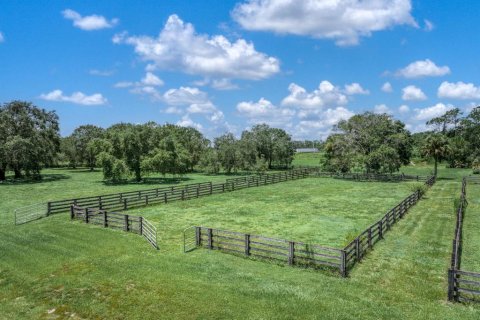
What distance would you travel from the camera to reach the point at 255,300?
10.2m

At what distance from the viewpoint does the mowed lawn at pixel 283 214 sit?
18.5 metres

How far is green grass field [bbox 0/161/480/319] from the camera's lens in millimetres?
9664

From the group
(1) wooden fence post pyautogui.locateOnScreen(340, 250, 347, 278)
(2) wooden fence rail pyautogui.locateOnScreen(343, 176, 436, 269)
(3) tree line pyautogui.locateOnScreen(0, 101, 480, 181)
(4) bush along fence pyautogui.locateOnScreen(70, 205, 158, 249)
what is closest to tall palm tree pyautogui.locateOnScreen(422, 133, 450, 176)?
(3) tree line pyautogui.locateOnScreen(0, 101, 480, 181)

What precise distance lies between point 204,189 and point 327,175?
94.0 feet

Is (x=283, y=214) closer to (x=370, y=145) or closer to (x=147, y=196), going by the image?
(x=147, y=196)

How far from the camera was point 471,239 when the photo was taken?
55.9ft

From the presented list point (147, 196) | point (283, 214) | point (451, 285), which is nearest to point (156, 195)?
point (147, 196)

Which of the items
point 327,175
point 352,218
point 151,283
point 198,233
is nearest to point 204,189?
point 352,218

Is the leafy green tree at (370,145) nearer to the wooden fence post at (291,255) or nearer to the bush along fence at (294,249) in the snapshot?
the bush along fence at (294,249)

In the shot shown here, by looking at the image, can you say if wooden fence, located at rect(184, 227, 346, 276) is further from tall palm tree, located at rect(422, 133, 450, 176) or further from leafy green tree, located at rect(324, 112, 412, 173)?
tall palm tree, located at rect(422, 133, 450, 176)

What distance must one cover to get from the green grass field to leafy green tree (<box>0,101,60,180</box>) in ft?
99.0

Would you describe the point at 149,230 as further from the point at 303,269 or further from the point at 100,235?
the point at 303,269

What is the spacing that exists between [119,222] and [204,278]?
9.15 meters

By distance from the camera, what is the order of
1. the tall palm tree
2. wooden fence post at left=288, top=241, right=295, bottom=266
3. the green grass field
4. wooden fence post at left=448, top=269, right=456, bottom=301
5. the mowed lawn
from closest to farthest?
the green grass field → wooden fence post at left=448, top=269, right=456, bottom=301 → wooden fence post at left=288, top=241, right=295, bottom=266 → the mowed lawn → the tall palm tree
